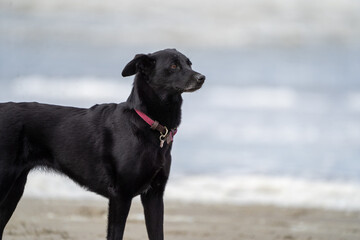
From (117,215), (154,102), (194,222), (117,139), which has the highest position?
(154,102)

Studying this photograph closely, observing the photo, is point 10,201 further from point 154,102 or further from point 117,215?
point 154,102

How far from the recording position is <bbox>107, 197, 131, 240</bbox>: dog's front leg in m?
4.85

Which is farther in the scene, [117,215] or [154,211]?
[154,211]

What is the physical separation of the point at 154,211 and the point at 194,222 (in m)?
3.50

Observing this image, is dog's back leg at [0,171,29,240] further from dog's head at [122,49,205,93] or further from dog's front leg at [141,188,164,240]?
dog's head at [122,49,205,93]

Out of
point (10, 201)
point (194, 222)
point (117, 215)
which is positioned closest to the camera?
point (117, 215)

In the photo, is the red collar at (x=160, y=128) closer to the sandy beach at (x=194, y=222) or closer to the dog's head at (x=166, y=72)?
the dog's head at (x=166, y=72)

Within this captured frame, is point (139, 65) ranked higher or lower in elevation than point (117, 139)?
higher

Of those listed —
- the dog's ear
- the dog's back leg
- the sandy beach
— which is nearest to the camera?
the dog's ear

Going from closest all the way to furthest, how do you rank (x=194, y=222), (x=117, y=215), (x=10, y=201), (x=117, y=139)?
(x=117, y=215)
(x=117, y=139)
(x=10, y=201)
(x=194, y=222)

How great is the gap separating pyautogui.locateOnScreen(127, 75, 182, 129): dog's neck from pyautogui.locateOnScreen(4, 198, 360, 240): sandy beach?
2.31 meters

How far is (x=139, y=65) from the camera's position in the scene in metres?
5.03

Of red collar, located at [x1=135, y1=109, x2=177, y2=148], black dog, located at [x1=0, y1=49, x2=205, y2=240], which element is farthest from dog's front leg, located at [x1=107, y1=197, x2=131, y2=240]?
red collar, located at [x1=135, y1=109, x2=177, y2=148]

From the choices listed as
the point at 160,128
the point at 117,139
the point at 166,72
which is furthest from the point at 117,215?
the point at 166,72
